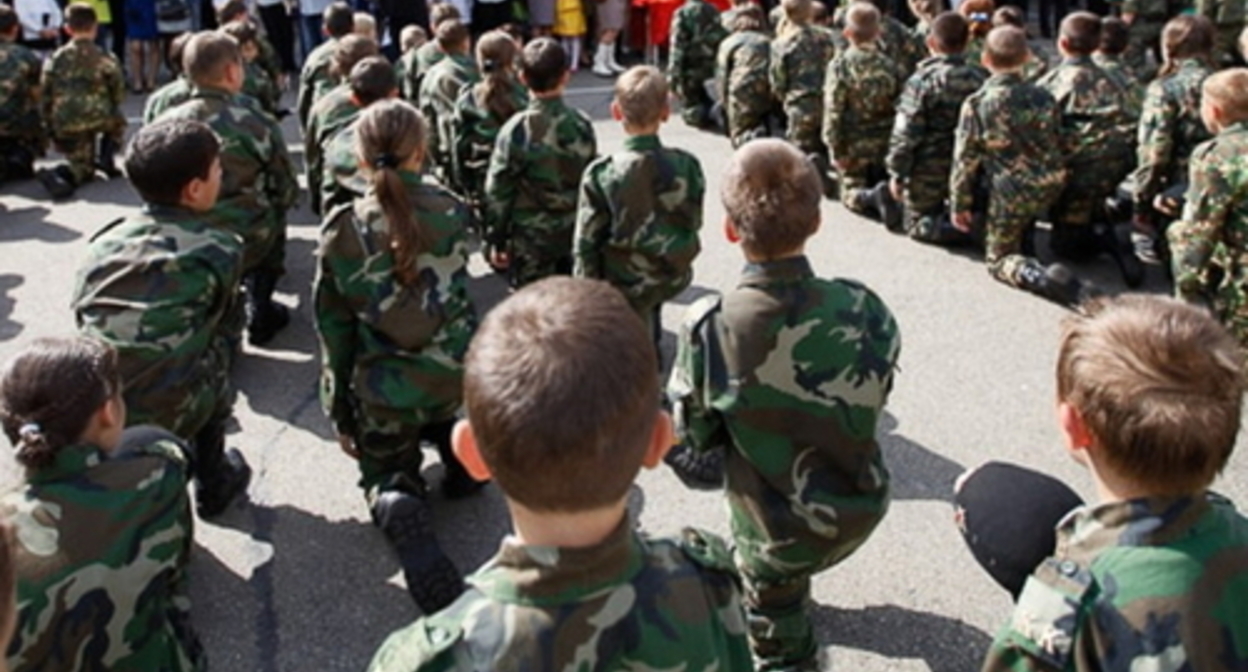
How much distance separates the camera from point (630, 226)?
195 inches

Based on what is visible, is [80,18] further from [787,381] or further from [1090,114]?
[787,381]

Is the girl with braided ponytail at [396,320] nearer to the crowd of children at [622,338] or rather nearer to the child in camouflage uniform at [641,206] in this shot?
the crowd of children at [622,338]

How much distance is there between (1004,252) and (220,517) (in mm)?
4704

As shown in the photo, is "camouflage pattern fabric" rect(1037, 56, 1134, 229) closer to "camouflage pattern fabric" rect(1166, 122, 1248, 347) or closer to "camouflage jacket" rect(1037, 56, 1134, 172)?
"camouflage jacket" rect(1037, 56, 1134, 172)

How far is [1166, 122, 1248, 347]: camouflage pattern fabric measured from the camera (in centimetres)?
514

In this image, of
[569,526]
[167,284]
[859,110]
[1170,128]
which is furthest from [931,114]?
[569,526]

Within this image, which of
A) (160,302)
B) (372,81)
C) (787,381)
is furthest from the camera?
(372,81)

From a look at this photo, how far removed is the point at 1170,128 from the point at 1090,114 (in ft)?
1.85

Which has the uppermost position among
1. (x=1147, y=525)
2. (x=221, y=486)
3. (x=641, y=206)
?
(x=1147, y=525)

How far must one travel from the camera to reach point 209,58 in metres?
5.71

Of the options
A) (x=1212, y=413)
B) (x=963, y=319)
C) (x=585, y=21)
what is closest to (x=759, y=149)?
(x=1212, y=413)

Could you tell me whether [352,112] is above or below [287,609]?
above

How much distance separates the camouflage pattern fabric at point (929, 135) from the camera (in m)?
7.16

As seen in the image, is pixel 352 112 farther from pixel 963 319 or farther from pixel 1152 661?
pixel 1152 661
